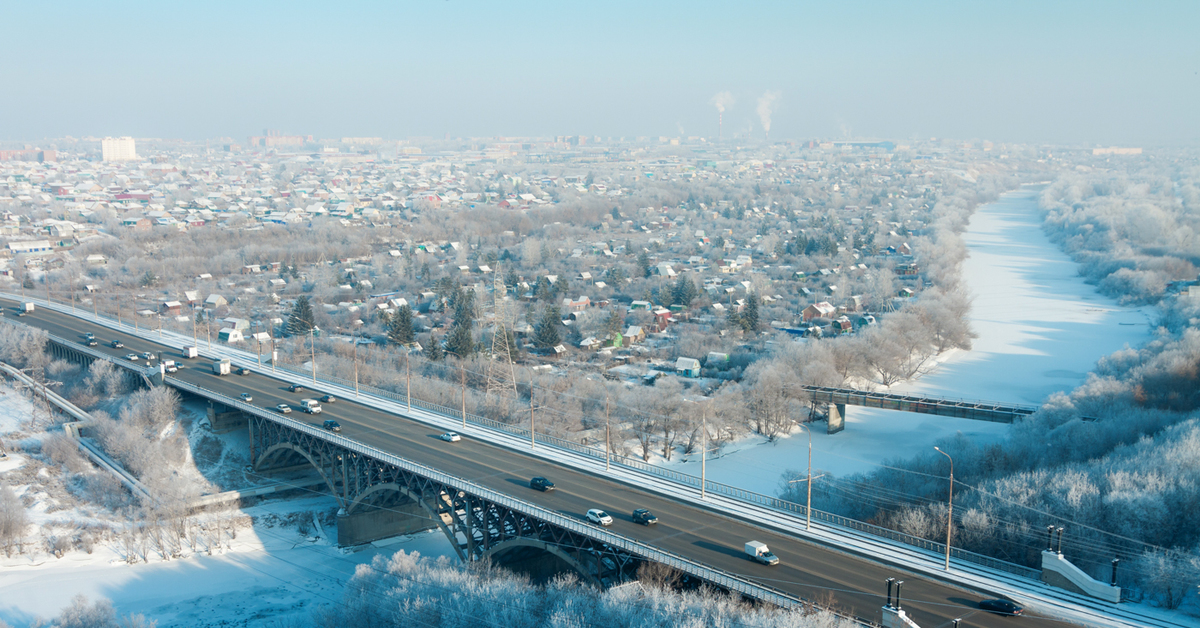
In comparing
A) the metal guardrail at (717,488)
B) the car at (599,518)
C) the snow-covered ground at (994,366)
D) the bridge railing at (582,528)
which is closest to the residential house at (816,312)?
the snow-covered ground at (994,366)

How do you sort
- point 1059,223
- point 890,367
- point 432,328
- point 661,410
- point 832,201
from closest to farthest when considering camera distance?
point 661,410
point 890,367
point 432,328
point 1059,223
point 832,201

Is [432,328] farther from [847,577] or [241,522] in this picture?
[847,577]

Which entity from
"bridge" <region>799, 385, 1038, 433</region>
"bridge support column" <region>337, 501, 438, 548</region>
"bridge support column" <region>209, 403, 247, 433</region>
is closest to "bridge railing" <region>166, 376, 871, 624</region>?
"bridge support column" <region>337, 501, 438, 548</region>

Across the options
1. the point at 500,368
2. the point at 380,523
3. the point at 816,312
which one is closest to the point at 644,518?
the point at 380,523

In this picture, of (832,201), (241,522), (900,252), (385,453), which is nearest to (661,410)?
(385,453)

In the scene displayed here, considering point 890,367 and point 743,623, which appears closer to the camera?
point 743,623

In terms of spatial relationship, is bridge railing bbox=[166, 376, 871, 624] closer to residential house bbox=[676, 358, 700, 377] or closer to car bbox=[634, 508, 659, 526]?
car bbox=[634, 508, 659, 526]

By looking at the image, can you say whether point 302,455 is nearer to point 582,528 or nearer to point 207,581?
point 207,581
